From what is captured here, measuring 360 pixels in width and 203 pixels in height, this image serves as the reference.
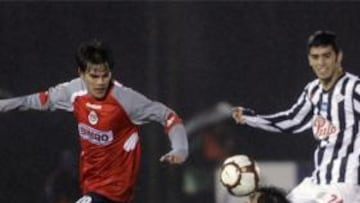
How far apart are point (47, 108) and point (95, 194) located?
597 mm

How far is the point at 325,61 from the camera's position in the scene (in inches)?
394

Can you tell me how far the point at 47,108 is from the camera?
10.4 metres

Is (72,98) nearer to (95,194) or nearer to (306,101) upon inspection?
(95,194)

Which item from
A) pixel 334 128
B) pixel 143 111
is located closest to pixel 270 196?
pixel 334 128

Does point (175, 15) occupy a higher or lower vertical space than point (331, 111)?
higher

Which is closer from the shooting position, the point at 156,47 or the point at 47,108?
the point at 47,108

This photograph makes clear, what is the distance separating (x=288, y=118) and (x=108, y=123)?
3.52ft

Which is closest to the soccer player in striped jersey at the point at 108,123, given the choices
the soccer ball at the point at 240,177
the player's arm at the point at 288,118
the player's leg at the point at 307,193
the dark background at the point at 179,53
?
the soccer ball at the point at 240,177

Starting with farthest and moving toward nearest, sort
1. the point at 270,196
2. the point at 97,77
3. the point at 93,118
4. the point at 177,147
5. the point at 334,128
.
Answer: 1. the point at 93,118
2. the point at 334,128
3. the point at 97,77
4. the point at 177,147
5. the point at 270,196

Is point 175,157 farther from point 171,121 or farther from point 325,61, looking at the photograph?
point 325,61

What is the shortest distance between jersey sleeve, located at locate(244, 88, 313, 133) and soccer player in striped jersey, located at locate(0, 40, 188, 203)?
671mm

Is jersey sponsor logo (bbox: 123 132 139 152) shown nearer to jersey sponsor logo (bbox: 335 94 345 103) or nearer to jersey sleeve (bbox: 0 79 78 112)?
jersey sleeve (bbox: 0 79 78 112)

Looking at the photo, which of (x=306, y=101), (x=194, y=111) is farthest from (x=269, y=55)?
(x=306, y=101)

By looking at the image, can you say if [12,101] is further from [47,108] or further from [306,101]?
[306,101]
